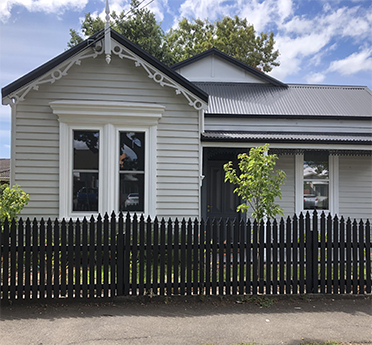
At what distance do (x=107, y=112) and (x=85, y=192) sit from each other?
1.93 meters

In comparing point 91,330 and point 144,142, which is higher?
point 144,142

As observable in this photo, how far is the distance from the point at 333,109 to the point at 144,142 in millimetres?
7053

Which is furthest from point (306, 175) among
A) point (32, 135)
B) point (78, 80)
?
point (32, 135)

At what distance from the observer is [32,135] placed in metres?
7.09

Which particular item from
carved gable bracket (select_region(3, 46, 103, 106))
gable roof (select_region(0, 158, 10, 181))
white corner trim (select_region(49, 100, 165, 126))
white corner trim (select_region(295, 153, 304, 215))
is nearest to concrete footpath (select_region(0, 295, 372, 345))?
white corner trim (select_region(49, 100, 165, 126))

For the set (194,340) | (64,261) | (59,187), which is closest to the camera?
(194,340)

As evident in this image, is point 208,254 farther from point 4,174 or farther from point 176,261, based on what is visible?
point 4,174

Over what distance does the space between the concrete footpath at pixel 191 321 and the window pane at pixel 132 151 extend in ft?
11.0

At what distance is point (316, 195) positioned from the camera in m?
9.87

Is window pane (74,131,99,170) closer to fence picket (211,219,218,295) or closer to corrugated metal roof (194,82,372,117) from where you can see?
fence picket (211,219,218,295)

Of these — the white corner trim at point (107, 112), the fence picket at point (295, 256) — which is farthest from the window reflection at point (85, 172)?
→ the fence picket at point (295, 256)

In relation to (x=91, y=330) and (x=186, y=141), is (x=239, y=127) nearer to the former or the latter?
(x=186, y=141)

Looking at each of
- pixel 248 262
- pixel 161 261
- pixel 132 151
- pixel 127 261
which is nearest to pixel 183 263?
pixel 161 261

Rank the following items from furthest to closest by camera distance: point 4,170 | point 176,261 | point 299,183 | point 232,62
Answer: point 4,170, point 232,62, point 299,183, point 176,261
